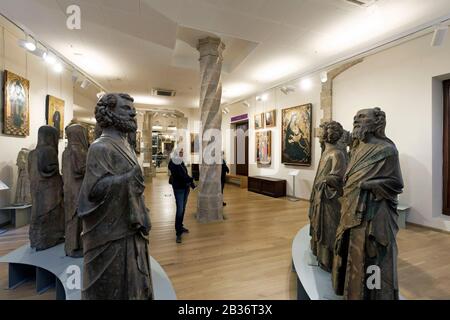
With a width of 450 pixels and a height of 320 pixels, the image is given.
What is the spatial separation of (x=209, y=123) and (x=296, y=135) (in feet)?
12.1

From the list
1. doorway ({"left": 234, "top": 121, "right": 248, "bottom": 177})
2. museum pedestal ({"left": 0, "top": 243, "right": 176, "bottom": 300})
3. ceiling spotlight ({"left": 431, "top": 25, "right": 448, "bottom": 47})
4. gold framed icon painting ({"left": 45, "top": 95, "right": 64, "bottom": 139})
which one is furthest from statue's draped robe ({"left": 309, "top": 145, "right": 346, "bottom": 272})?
doorway ({"left": 234, "top": 121, "right": 248, "bottom": 177})

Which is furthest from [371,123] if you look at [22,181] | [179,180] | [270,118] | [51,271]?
[270,118]

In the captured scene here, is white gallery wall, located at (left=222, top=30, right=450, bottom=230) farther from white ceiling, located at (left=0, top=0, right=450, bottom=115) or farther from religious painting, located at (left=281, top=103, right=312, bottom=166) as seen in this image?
religious painting, located at (left=281, top=103, right=312, bottom=166)

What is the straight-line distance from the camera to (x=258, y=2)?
3795mm

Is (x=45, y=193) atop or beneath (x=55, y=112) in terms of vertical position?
beneath

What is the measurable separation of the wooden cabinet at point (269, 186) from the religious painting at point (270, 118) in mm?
2123

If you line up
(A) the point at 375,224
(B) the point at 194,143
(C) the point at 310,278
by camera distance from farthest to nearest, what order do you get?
(B) the point at 194,143
(C) the point at 310,278
(A) the point at 375,224

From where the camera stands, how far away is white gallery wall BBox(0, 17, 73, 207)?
15.4 ft

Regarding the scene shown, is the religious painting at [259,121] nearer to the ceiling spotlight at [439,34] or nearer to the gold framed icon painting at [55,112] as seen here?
the ceiling spotlight at [439,34]

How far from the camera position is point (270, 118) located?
8.98 m

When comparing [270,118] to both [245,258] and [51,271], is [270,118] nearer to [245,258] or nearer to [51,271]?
[245,258]

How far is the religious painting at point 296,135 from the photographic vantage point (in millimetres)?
7371

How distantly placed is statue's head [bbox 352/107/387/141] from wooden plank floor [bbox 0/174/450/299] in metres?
1.81

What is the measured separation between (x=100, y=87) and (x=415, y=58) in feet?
31.1
